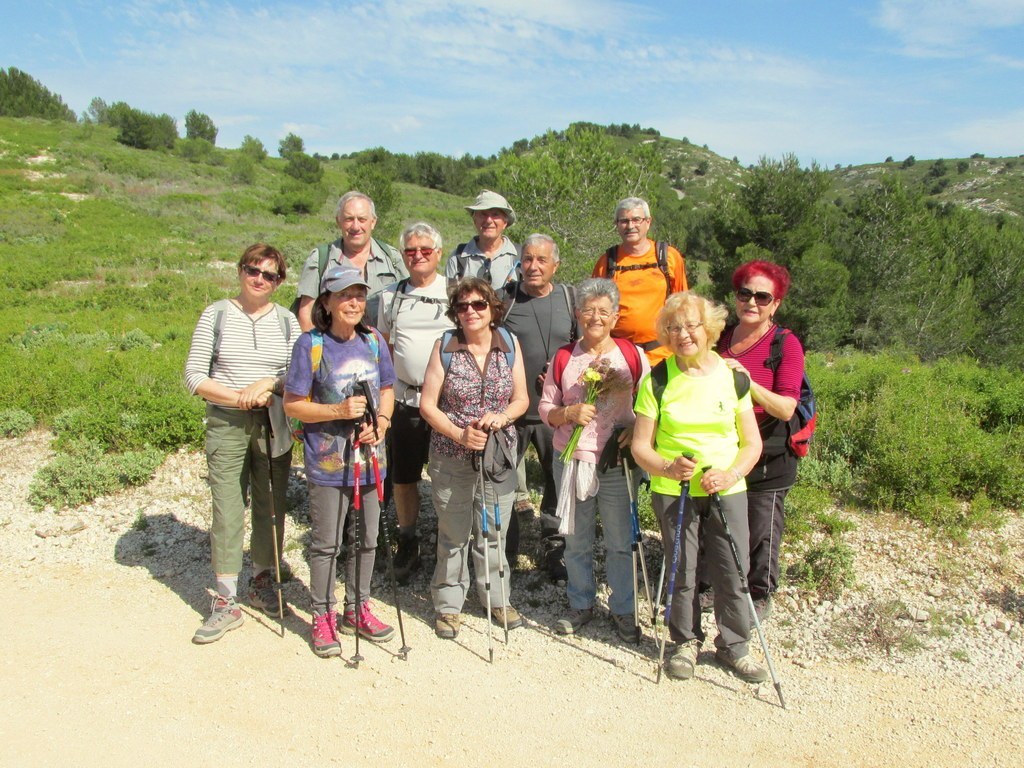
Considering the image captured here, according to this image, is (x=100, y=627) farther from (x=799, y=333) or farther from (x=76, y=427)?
(x=799, y=333)

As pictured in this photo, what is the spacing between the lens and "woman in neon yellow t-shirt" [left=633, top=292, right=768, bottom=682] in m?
3.53

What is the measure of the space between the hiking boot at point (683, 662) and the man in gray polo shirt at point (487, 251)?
8.85 feet

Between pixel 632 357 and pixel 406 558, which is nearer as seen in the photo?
pixel 632 357

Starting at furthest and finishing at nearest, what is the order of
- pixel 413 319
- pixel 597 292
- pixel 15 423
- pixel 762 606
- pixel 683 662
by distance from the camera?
pixel 15 423 < pixel 413 319 < pixel 762 606 < pixel 597 292 < pixel 683 662

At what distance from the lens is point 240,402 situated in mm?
4031

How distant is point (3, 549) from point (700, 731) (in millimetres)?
5406

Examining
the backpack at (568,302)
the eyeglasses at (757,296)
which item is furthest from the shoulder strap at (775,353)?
the backpack at (568,302)

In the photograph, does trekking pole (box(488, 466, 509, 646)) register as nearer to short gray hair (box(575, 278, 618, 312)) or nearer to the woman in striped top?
short gray hair (box(575, 278, 618, 312))

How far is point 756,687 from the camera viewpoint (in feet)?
12.2

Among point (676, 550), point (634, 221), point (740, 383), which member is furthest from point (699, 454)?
point (634, 221)

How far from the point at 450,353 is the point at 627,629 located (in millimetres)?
2027

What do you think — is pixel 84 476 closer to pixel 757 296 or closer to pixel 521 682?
pixel 521 682

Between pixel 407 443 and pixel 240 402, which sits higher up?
pixel 240 402

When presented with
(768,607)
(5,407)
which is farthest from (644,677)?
(5,407)
